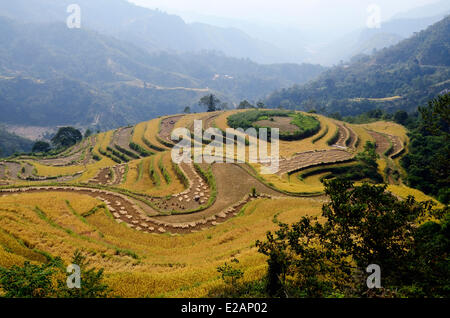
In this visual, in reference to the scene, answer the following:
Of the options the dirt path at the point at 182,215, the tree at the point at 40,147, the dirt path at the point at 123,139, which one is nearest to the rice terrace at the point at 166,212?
the dirt path at the point at 182,215

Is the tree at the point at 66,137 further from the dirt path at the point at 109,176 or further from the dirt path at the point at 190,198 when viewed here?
the dirt path at the point at 190,198

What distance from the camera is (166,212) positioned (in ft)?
65.5

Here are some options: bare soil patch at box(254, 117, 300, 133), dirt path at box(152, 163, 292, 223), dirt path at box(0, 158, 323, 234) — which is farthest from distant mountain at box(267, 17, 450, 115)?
dirt path at box(0, 158, 323, 234)

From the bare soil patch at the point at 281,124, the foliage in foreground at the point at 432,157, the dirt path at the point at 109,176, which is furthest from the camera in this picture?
the bare soil patch at the point at 281,124

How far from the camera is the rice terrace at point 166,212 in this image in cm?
1130

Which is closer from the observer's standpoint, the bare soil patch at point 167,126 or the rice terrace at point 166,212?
the rice terrace at point 166,212

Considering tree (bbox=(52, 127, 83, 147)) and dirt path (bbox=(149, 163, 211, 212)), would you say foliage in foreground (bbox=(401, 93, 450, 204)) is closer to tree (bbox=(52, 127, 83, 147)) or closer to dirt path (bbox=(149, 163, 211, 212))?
dirt path (bbox=(149, 163, 211, 212))

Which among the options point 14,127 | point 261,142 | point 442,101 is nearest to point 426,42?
point 261,142

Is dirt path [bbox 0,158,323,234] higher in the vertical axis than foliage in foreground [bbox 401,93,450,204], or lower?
lower

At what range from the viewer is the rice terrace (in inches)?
445

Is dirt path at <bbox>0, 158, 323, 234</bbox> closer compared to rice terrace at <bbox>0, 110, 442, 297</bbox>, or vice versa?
rice terrace at <bbox>0, 110, 442, 297</bbox>

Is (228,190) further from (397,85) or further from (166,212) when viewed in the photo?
(397,85)

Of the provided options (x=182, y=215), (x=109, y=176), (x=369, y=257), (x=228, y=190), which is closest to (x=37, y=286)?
(x=369, y=257)
